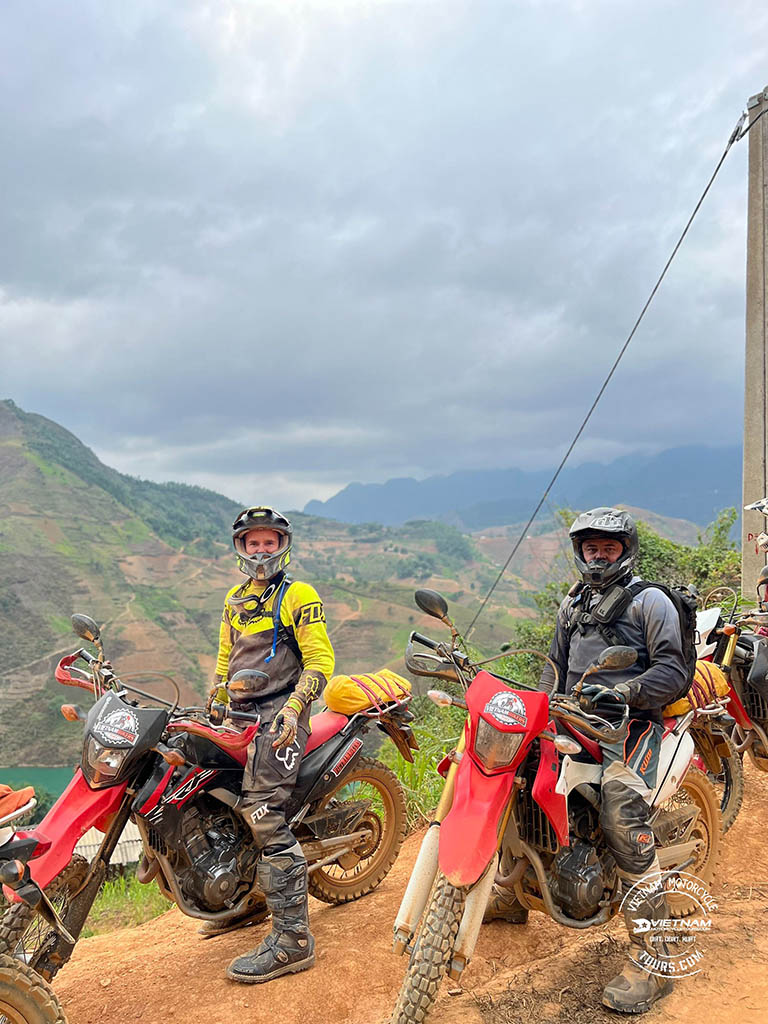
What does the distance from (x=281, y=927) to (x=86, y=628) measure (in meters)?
1.87

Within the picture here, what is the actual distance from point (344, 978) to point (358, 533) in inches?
5627

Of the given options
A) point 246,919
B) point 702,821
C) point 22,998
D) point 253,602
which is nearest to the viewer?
point 22,998

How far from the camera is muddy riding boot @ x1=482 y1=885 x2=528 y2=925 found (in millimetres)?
4199

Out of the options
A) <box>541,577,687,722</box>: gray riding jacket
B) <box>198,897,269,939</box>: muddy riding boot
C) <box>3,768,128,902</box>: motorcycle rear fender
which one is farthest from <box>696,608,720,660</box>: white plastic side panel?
<box>3,768,128,902</box>: motorcycle rear fender

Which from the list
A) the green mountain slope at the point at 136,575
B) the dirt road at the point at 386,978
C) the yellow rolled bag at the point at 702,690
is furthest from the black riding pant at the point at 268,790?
the green mountain slope at the point at 136,575

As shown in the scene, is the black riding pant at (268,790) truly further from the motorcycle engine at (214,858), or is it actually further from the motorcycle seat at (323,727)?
the motorcycle seat at (323,727)

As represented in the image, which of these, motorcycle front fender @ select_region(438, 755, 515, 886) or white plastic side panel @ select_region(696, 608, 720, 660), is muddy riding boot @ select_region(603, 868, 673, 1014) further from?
white plastic side panel @ select_region(696, 608, 720, 660)

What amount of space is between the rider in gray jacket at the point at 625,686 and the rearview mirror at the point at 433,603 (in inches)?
27.3

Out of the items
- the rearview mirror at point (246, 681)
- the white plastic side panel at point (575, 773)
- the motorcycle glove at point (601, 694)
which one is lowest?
the white plastic side panel at point (575, 773)

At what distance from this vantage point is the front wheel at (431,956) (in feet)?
9.78

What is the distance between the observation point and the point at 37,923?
3328 millimetres

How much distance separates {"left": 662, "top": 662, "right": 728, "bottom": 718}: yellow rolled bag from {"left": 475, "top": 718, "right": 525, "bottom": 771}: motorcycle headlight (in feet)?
4.35

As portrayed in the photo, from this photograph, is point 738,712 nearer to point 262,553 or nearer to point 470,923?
point 470,923

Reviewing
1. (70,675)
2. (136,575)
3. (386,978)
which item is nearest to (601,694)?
(386,978)
